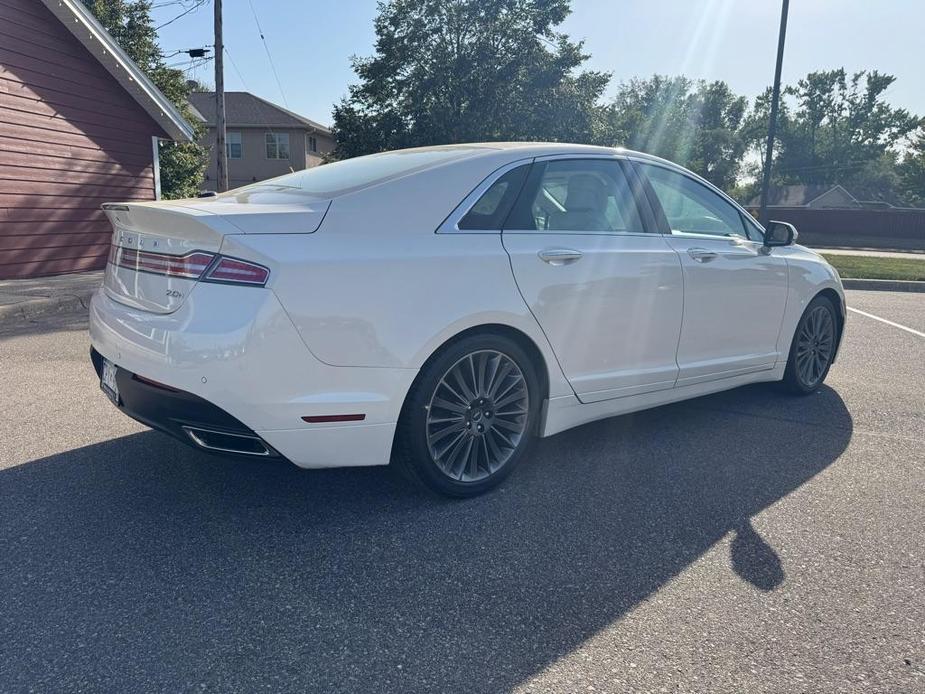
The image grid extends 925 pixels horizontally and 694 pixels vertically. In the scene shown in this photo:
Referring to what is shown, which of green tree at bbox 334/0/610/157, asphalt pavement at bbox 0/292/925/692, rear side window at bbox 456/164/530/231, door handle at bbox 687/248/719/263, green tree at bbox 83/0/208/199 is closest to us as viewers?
asphalt pavement at bbox 0/292/925/692

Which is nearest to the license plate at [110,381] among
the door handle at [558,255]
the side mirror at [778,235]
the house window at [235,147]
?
the door handle at [558,255]

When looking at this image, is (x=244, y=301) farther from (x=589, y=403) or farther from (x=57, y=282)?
(x=57, y=282)

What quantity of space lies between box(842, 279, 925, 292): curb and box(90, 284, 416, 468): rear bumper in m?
14.2

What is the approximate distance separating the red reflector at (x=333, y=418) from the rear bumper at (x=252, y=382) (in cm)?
1

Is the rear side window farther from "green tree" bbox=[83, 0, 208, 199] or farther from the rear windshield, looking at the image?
"green tree" bbox=[83, 0, 208, 199]

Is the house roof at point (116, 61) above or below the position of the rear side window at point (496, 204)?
above

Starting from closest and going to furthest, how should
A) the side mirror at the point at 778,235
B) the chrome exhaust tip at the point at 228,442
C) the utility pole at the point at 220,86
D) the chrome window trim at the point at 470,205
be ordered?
the chrome exhaust tip at the point at 228,442
the chrome window trim at the point at 470,205
the side mirror at the point at 778,235
the utility pole at the point at 220,86

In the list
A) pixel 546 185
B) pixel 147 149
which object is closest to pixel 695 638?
pixel 546 185

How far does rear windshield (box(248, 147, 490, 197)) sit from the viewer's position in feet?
10.9

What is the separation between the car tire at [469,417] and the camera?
315 centimetres

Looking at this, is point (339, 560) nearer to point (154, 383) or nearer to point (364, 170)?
point (154, 383)

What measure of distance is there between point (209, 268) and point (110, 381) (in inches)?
34.5

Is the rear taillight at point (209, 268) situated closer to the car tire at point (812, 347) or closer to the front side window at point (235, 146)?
the car tire at point (812, 347)

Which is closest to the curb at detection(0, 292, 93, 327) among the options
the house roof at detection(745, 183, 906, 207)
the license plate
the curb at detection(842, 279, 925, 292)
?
the license plate
